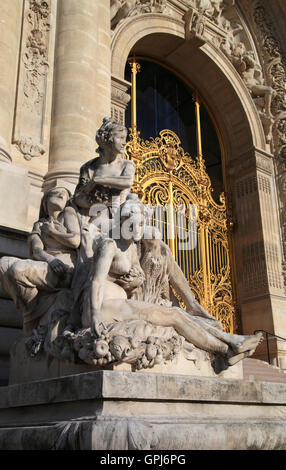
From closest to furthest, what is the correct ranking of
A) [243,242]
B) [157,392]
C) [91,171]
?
[157,392]
[91,171]
[243,242]

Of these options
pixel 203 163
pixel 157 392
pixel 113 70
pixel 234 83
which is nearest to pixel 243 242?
pixel 203 163

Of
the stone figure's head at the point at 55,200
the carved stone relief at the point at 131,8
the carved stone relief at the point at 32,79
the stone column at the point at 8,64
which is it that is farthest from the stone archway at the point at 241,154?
the stone figure's head at the point at 55,200

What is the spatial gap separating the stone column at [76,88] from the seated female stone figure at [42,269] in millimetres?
2298

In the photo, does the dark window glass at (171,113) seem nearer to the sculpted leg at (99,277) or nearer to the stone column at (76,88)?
the stone column at (76,88)

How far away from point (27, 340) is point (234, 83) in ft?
33.0

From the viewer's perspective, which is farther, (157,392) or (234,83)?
(234,83)

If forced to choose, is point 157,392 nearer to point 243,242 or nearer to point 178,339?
point 178,339

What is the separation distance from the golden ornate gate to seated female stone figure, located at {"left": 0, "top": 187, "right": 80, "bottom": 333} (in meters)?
5.74

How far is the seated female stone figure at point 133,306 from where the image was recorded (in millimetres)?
3416

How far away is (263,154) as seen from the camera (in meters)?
12.0

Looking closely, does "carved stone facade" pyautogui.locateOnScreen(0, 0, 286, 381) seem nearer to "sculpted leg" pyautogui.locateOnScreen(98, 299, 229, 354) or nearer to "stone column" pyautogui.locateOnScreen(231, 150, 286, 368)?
"stone column" pyautogui.locateOnScreen(231, 150, 286, 368)

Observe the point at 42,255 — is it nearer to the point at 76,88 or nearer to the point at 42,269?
the point at 42,269

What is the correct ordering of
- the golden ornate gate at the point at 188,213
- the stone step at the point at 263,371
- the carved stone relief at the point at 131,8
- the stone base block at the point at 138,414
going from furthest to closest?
the golden ornate gate at the point at 188,213, the carved stone relief at the point at 131,8, the stone step at the point at 263,371, the stone base block at the point at 138,414

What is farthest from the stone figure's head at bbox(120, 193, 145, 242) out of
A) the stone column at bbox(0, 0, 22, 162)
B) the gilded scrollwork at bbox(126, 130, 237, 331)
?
the gilded scrollwork at bbox(126, 130, 237, 331)
